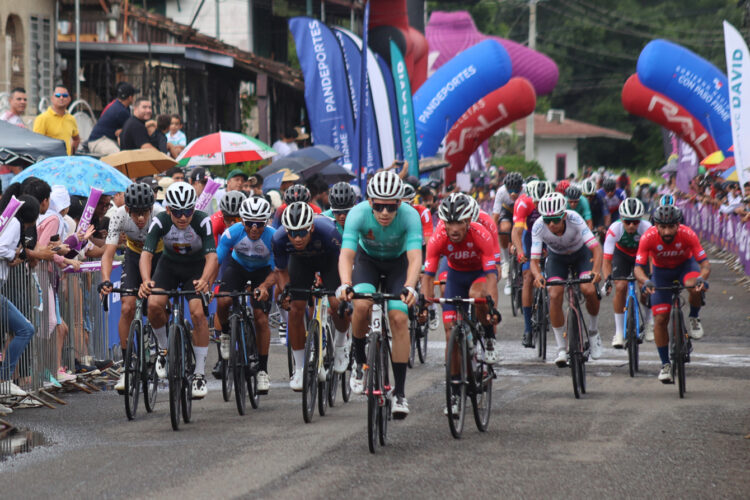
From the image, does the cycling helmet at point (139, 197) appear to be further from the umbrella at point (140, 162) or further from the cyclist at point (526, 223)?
the umbrella at point (140, 162)

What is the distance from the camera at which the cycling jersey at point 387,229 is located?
9.57 metres

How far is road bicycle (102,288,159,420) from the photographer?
10.0m

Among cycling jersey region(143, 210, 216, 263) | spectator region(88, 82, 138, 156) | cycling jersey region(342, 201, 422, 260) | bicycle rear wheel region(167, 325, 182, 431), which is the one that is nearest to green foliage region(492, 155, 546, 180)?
spectator region(88, 82, 138, 156)

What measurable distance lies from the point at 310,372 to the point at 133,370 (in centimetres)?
149

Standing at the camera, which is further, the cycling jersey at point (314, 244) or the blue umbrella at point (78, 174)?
the blue umbrella at point (78, 174)

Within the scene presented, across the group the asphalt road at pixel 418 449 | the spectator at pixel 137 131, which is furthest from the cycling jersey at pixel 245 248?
the spectator at pixel 137 131

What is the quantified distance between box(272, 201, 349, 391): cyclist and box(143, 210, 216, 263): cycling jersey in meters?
0.62

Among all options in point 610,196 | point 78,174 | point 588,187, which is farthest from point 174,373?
point 610,196

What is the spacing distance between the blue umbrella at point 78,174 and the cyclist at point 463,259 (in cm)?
475

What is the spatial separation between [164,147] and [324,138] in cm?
755

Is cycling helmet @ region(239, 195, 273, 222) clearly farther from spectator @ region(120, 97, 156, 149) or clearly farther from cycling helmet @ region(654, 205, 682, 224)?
spectator @ region(120, 97, 156, 149)

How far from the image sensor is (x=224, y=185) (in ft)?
62.4

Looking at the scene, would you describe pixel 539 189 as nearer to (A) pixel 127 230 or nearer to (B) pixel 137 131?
(B) pixel 137 131

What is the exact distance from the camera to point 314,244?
10.7 meters
